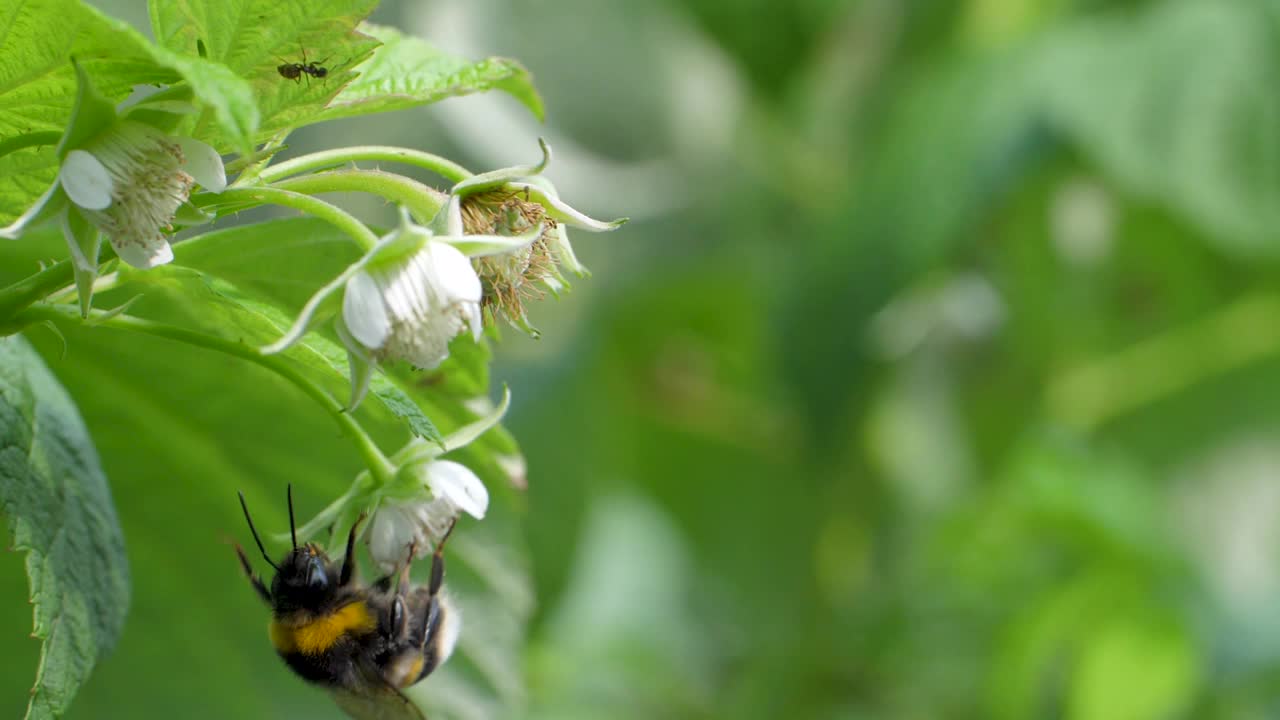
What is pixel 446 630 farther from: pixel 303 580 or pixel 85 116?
→ pixel 85 116

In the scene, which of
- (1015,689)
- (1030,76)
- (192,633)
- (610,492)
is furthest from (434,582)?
(610,492)

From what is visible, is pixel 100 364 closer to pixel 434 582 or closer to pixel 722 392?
pixel 434 582

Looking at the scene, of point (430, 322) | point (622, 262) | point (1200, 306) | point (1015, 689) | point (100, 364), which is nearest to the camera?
point (430, 322)

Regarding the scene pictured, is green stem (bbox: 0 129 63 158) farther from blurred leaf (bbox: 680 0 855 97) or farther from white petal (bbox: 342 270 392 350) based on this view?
blurred leaf (bbox: 680 0 855 97)

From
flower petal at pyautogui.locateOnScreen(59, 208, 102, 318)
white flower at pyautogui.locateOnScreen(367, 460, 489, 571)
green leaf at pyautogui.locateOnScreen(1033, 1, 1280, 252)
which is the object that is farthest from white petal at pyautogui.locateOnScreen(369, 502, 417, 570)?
green leaf at pyautogui.locateOnScreen(1033, 1, 1280, 252)

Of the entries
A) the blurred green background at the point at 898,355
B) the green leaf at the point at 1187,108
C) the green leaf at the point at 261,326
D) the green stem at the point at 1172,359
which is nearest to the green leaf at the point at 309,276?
the green leaf at the point at 261,326

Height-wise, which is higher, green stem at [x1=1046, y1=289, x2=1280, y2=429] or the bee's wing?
green stem at [x1=1046, y1=289, x2=1280, y2=429]

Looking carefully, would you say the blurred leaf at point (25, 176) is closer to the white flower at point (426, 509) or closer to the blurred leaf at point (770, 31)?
the white flower at point (426, 509)
